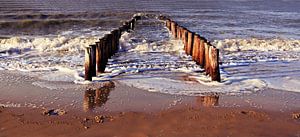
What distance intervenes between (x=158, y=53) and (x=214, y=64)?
18.1 feet

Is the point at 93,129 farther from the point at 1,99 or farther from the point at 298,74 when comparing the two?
the point at 298,74

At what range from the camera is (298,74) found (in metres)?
12.1

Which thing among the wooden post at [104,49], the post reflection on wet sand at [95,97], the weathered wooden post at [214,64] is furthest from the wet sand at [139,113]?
the wooden post at [104,49]

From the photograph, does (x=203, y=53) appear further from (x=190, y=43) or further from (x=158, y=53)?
(x=158, y=53)

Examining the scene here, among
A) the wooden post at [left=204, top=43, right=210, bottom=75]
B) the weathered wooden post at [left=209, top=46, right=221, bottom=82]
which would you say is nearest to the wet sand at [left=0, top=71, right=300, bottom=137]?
the weathered wooden post at [left=209, top=46, right=221, bottom=82]

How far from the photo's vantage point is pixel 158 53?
647 inches

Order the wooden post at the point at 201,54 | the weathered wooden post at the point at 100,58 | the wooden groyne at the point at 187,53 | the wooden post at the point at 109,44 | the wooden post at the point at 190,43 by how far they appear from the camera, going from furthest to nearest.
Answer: the wooden post at the point at 190,43 < the wooden post at the point at 109,44 < the wooden post at the point at 201,54 < the weathered wooden post at the point at 100,58 < the wooden groyne at the point at 187,53

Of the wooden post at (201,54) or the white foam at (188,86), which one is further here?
the wooden post at (201,54)

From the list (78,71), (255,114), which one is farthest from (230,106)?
(78,71)

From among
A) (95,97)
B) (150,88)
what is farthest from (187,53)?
(95,97)

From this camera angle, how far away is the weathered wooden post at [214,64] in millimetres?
11000

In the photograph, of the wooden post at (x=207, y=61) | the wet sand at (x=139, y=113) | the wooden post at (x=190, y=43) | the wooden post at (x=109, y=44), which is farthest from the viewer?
the wooden post at (x=190, y=43)

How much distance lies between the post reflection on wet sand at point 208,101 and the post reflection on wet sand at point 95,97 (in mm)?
2005

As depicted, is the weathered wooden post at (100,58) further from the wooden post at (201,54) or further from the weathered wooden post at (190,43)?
the weathered wooden post at (190,43)
